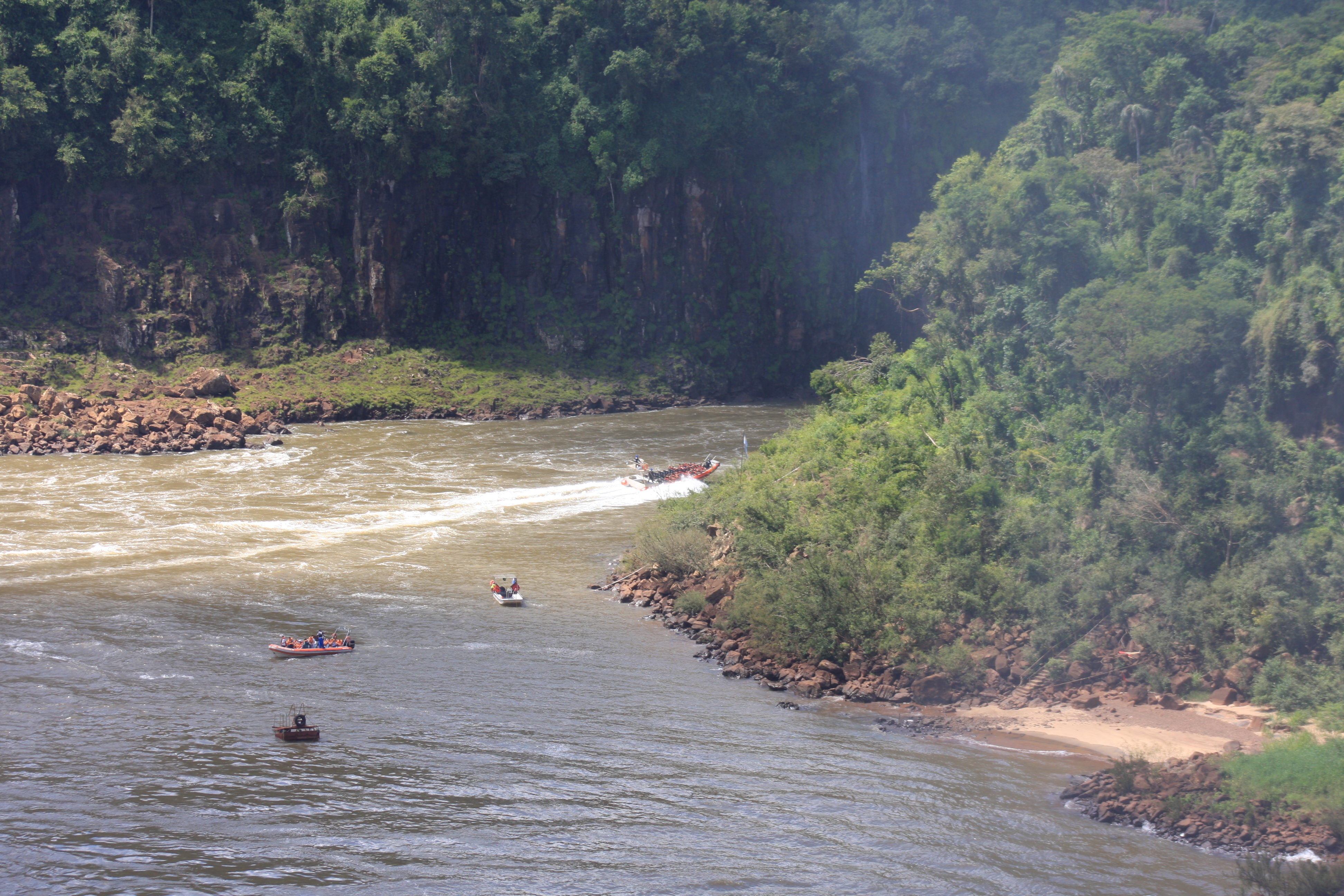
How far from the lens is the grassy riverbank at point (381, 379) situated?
5472 centimetres

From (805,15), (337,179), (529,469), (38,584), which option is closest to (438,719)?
(38,584)

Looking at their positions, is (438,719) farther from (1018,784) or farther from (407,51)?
(407,51)

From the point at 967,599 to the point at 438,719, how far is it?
10.1 m

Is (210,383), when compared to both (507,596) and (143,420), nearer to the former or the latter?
(143,420)

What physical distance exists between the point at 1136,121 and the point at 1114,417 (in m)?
15.2

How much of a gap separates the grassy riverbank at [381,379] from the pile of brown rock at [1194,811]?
147ft

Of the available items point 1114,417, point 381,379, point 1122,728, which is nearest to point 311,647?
point 1122,728

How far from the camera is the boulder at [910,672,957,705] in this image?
20594mm

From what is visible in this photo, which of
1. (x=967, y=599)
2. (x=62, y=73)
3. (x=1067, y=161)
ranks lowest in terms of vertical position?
(x=967, y=599)

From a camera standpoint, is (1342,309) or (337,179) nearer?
(1342,309)

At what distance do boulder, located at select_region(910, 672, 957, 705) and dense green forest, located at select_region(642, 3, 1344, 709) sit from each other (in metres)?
0.76

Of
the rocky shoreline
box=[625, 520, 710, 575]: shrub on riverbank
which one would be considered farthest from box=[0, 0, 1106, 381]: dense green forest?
box=[625, 520, 710, 575]: shrub on riverbank

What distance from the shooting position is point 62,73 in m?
58.2

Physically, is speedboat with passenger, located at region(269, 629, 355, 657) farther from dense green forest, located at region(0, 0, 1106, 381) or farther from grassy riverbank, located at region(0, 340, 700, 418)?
dense green forest, located at region(0, 0, 1106, 381)
